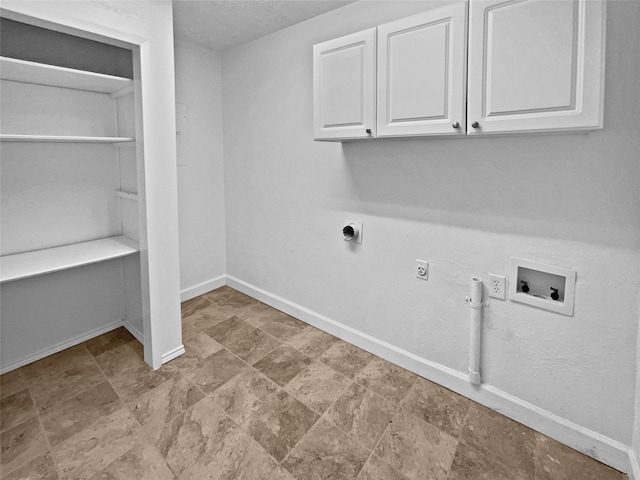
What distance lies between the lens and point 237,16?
256cm

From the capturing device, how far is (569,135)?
1.57 m

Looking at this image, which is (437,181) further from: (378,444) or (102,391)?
(102,391)

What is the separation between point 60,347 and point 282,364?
1.63m

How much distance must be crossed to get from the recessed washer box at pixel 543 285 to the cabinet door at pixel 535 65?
699 mm

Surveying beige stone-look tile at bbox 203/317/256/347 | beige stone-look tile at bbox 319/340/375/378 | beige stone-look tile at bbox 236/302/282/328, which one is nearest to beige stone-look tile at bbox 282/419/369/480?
beige stone-look tile at bbox 319/340/375/378

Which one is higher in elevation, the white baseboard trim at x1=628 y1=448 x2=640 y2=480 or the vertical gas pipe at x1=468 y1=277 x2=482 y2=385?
the vertical gas pipe at x1=468 y1=277 x2=482 y2=385

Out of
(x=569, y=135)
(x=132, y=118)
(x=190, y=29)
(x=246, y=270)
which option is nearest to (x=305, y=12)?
(x=190, y=29)

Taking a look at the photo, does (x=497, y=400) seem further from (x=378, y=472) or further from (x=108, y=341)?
(x=108, y=341)

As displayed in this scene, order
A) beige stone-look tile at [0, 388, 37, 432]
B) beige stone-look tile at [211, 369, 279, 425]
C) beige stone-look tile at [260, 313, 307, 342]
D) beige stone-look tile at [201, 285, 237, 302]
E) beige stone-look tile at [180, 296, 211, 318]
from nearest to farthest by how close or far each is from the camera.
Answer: beige stone-look tile at [0, 388, 37, 432], beige stone-look tile at [211, 369, 279, 425], beige stone-look tile at [260, 313, 307, 342], beige stone-look tile at [180, 296, 211, 318], beige stone-look tile at [201, 285, 237, 302]

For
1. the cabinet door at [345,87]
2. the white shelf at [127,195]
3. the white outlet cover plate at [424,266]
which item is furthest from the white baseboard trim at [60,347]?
the white outlet cover plate at [424,266]

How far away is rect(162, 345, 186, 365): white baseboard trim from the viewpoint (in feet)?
7.74

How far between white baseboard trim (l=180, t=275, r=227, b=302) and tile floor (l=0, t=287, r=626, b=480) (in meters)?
0.84

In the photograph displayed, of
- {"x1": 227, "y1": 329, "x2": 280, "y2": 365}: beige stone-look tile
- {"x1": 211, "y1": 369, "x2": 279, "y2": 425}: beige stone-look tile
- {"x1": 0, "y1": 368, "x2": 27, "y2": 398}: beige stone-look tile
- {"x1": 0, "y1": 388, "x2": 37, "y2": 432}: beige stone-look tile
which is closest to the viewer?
{"x1": 0, "y1": 388, "x2": 37, "y2": 432}: beige stone-look tile

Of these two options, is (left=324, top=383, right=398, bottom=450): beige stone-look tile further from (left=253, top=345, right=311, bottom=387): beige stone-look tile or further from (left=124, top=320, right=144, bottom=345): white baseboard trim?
(left=124, top=320, right=144, bottom=345): white baseboard trim
